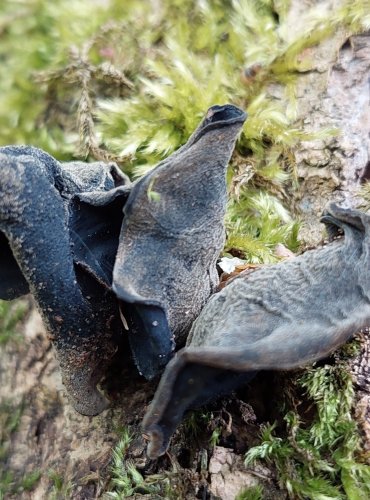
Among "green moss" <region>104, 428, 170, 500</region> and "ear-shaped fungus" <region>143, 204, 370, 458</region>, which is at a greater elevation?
"ear-shaped fungus" <region>143, 204, 370, 458</region>

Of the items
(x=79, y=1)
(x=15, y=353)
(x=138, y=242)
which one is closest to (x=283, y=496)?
(x=138, y=242)

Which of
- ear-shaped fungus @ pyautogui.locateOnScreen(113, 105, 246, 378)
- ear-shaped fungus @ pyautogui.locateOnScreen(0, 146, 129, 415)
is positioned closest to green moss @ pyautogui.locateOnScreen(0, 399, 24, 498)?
ear-shaped fungus @ pyautogui.locateOnScreen(0, 146, 129, 415)

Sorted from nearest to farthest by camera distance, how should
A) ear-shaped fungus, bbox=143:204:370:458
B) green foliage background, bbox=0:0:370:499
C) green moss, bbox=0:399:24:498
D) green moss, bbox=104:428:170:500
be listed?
ear-shaped fungus, bbox=143:204:370:458, green moss, bbox=104:428:170:500, green moss, bbox=0:399:24:498, green foliage background, bbox=0:0:370:499

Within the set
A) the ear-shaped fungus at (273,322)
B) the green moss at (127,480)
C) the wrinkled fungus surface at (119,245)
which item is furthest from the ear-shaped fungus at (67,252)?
the ear-shaped fungus at (273,322)

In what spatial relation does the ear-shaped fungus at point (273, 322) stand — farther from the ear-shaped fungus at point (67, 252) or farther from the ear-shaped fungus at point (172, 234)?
the ear-shaped fungus at point (67, 252)

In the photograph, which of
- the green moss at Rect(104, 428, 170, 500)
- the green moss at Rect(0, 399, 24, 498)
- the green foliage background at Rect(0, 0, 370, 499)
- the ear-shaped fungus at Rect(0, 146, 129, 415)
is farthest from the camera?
the green foliage background at Rect(0, 0, 370, 499)

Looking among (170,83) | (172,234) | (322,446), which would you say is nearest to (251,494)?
(322,446)

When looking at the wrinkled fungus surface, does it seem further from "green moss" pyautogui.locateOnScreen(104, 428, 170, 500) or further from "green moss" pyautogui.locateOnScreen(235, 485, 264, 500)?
"green moss" pyautogui.locateOnScreen(235, 485, 264, 500)

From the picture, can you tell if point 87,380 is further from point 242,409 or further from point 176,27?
point 176,27
